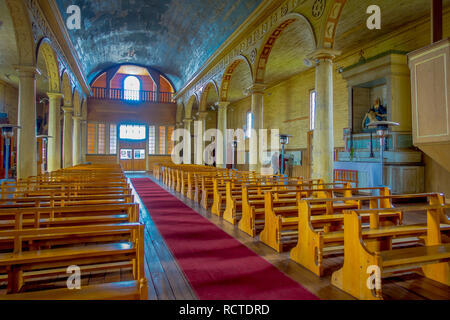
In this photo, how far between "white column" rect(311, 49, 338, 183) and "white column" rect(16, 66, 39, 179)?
7.29m

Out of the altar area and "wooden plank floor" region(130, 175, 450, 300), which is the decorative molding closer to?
the altar area

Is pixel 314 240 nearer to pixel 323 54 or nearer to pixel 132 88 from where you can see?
pixel 323 54

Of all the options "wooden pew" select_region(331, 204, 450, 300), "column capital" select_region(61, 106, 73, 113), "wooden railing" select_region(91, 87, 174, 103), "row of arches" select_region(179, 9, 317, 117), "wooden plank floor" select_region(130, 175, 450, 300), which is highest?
"wooden railing" select_region(91, 87, 174, 103)

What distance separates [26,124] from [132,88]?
1574 cm

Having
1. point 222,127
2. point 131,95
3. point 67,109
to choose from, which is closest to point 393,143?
point 222,127

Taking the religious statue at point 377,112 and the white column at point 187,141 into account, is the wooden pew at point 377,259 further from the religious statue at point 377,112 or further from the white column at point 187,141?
the white column at point 187,141

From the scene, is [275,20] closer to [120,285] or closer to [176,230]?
[176,230]

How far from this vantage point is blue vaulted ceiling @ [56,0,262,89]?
37.6 feet

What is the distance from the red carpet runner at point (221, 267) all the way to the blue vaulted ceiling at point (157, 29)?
7.88 metres

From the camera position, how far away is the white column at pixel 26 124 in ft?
25.5

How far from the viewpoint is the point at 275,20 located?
29.1ft

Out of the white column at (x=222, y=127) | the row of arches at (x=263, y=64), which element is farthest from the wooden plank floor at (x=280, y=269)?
the white column at (x=222, y=127)

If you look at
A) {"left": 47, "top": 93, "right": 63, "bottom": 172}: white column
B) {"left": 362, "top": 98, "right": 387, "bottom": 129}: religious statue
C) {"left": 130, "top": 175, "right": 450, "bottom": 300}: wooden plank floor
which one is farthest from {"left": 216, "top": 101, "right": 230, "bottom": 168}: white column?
{"left": 130, "top": 175, "right": 450, "bottom": 300}: wooden plank floor

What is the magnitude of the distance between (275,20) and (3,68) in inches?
492
